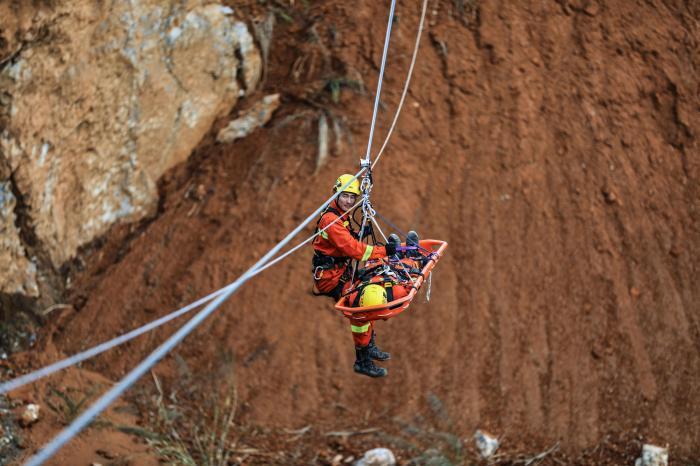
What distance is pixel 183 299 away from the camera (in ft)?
28.8

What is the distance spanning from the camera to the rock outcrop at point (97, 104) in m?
7.99

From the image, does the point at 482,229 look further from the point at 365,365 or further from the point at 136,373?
the point at 136,373

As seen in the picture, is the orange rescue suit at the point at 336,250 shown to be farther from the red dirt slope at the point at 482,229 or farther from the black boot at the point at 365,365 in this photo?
the red dirt slope at the point at 482,229

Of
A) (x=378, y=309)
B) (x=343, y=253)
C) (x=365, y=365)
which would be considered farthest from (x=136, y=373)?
(x=365, y=365)

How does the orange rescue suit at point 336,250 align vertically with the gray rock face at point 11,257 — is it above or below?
above

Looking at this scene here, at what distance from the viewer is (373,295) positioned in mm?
5078

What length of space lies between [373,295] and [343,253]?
0.36 metres

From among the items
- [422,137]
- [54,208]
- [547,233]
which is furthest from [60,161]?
[547,233]

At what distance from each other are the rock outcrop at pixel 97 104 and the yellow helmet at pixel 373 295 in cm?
477

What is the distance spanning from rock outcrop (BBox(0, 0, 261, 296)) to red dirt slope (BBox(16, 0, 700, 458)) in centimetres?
44

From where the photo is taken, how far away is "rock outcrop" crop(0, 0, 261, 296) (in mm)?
7988

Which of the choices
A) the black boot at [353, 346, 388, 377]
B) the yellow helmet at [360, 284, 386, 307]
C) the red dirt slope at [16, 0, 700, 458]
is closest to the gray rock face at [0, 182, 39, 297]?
the red dirt slope at [16, 0, 700, 458]

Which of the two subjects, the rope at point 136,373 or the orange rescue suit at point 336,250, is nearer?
the rope at point 136,373

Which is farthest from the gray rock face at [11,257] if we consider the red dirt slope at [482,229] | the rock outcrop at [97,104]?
the red dirt slope at [482,229]
